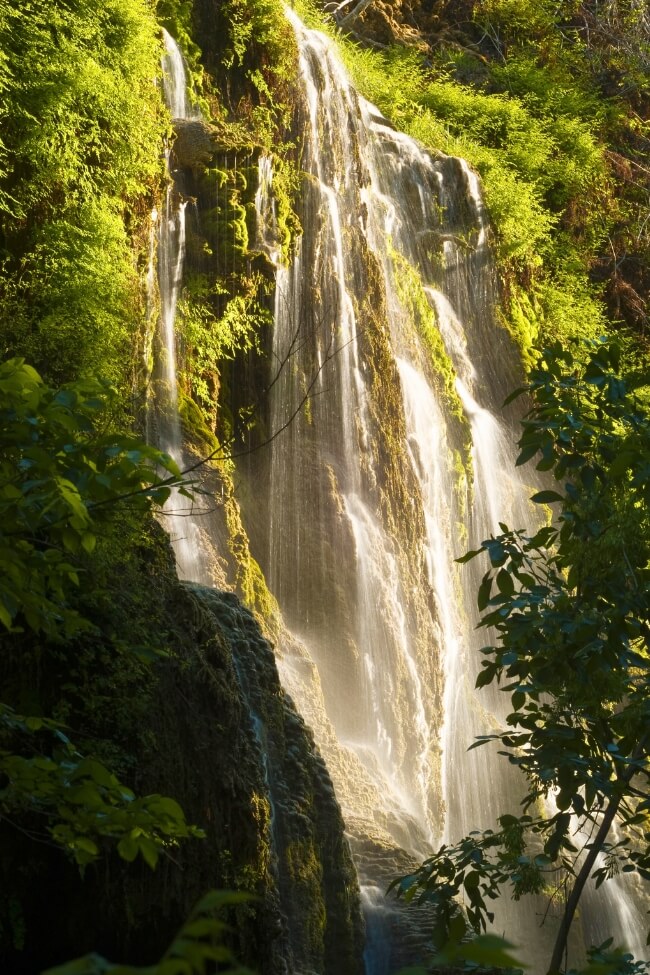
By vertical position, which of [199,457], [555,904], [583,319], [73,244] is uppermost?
[583,319]

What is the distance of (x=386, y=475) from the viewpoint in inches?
525

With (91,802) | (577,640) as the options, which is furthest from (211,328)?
(91,802)

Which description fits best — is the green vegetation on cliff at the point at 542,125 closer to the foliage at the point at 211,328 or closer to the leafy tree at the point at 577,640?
A: the foliage at the point at 211,328

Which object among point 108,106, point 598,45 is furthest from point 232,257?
point 598,45

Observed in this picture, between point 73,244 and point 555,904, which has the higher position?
point 73,244

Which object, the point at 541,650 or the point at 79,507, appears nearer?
the point at 79,507

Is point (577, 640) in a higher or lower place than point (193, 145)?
lower

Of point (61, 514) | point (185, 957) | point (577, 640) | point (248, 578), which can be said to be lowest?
point (185, 957)

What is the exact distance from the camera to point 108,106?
33.5ft

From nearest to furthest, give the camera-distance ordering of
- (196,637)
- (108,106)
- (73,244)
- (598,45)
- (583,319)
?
(196,637)
(73,244)
(108,106)
(583,319)
(598,45)

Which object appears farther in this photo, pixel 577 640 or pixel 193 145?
pixel 193 145

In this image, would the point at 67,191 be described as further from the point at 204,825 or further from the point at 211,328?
the point at 204,825

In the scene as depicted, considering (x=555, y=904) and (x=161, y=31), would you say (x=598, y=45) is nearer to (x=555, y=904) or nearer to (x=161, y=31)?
(x=161, y=31)

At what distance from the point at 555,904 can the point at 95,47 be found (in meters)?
10.6
